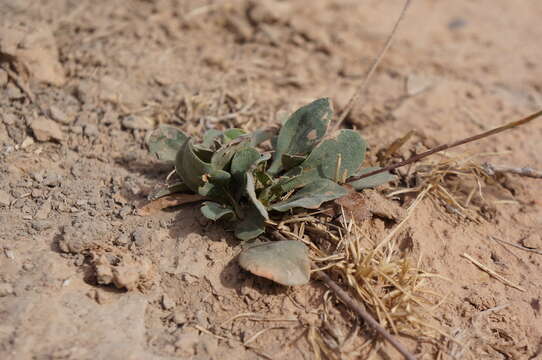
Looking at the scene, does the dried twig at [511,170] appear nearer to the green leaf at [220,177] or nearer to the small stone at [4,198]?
the green leaf at [220,177]

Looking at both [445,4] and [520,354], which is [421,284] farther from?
[445,4]

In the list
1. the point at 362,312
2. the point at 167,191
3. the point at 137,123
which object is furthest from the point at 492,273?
the point at 137,123

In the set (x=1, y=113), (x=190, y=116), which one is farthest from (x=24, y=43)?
(x=190, y=116)

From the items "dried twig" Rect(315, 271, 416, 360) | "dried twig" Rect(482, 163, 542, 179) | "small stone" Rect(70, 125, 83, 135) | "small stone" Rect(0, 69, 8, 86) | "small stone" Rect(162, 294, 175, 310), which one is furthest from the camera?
"small stone" Rect(0, 69, 8, 86)

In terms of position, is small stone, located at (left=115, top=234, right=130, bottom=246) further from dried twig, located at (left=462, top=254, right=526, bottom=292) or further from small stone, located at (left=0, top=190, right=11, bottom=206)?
dried twig, located at (left=462, top=254, right=526, bottom=292)

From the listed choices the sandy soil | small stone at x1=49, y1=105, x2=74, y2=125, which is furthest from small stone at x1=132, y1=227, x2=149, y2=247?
small stone at x1=49, y1=105, x2=74, y2=125

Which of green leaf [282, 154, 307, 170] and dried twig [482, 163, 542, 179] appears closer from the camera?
green leaf [282, 154, 307, 170]
